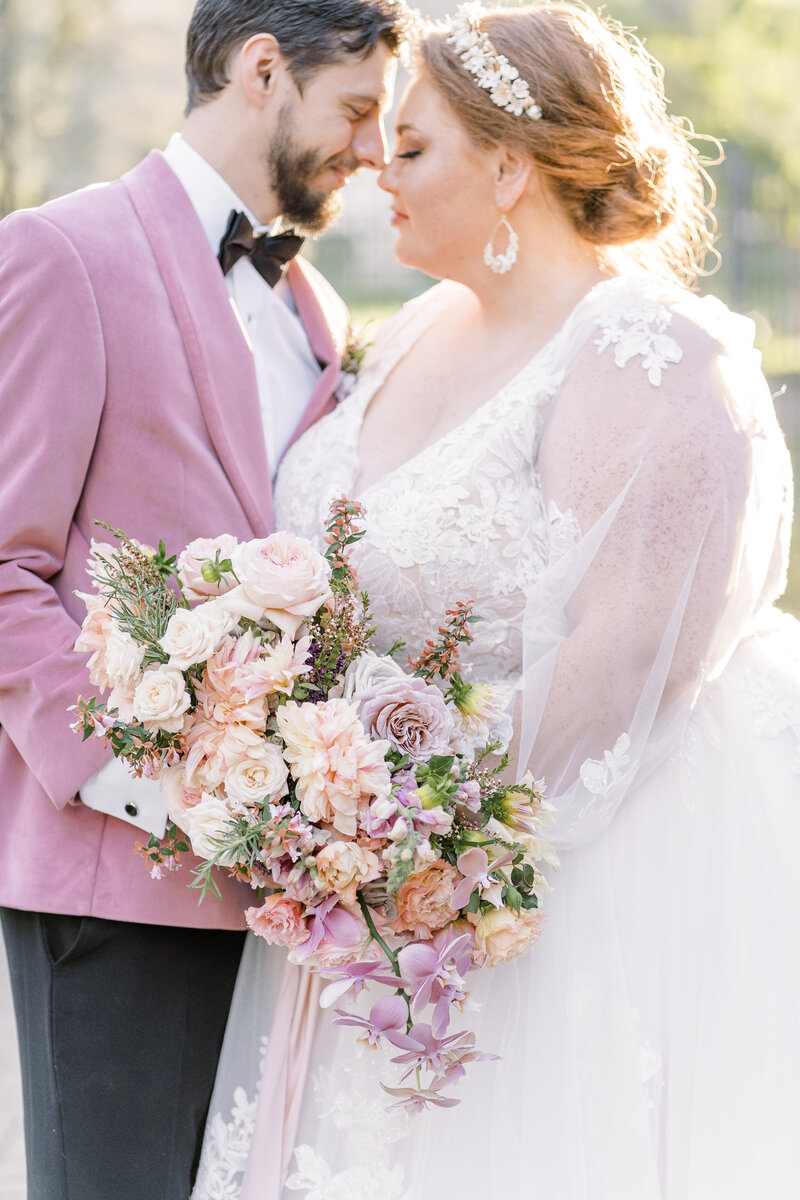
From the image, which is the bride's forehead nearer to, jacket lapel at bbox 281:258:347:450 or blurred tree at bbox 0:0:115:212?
jacket lapel at bbox 281:258:347:450

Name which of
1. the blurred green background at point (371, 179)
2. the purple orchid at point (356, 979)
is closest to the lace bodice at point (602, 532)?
the purple orchid at point (356, 979)

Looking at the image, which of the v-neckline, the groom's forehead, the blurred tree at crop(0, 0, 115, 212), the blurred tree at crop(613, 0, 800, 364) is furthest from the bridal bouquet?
the blurred tree at crop(613, 0, 800, 364)

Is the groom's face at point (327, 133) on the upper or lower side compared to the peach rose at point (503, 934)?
upper

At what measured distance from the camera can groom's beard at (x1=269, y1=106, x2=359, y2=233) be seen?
270 centimetres

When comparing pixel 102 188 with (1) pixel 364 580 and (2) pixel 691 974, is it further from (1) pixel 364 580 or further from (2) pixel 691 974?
(2) pixel 691 974

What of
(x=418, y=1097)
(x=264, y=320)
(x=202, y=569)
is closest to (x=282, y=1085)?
(x=418, y=1097)

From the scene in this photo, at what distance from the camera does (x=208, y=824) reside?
71.8 inches

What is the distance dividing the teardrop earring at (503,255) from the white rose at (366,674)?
1.06m

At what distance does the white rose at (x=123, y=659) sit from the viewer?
188cm

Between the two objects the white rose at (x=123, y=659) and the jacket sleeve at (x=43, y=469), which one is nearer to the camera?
the white rose at (x=123, y=659)

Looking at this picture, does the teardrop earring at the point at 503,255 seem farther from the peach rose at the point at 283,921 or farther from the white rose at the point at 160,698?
the peach rose at the point at 283,921

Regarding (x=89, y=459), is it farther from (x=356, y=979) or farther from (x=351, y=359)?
(x=356, y=979)

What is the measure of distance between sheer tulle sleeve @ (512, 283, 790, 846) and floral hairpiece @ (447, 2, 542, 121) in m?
0.58

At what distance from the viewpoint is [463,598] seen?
237 centimetres
